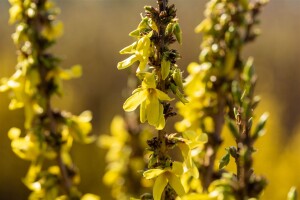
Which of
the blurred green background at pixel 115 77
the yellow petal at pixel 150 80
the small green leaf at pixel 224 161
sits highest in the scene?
the blurred green background at pixel 115 77

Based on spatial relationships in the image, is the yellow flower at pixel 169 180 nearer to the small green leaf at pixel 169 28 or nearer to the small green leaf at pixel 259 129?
the small green leaf at pixel 259 129

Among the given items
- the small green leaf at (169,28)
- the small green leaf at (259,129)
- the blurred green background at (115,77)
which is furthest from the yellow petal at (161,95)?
the blurred green background at (115,77)

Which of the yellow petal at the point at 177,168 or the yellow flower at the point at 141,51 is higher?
the yellow flower at the point at 141,51

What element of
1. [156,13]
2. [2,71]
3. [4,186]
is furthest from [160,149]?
[2,71]

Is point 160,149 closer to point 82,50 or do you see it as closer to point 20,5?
point 20,5

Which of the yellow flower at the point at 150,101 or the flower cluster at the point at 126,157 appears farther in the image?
the flower cluster at the point at 126,157

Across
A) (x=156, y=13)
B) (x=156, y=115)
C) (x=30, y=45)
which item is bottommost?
(x=156, y=115)

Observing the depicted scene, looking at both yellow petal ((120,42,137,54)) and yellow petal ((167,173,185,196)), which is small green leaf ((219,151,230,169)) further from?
yellow petal ((120,42,137,54))
